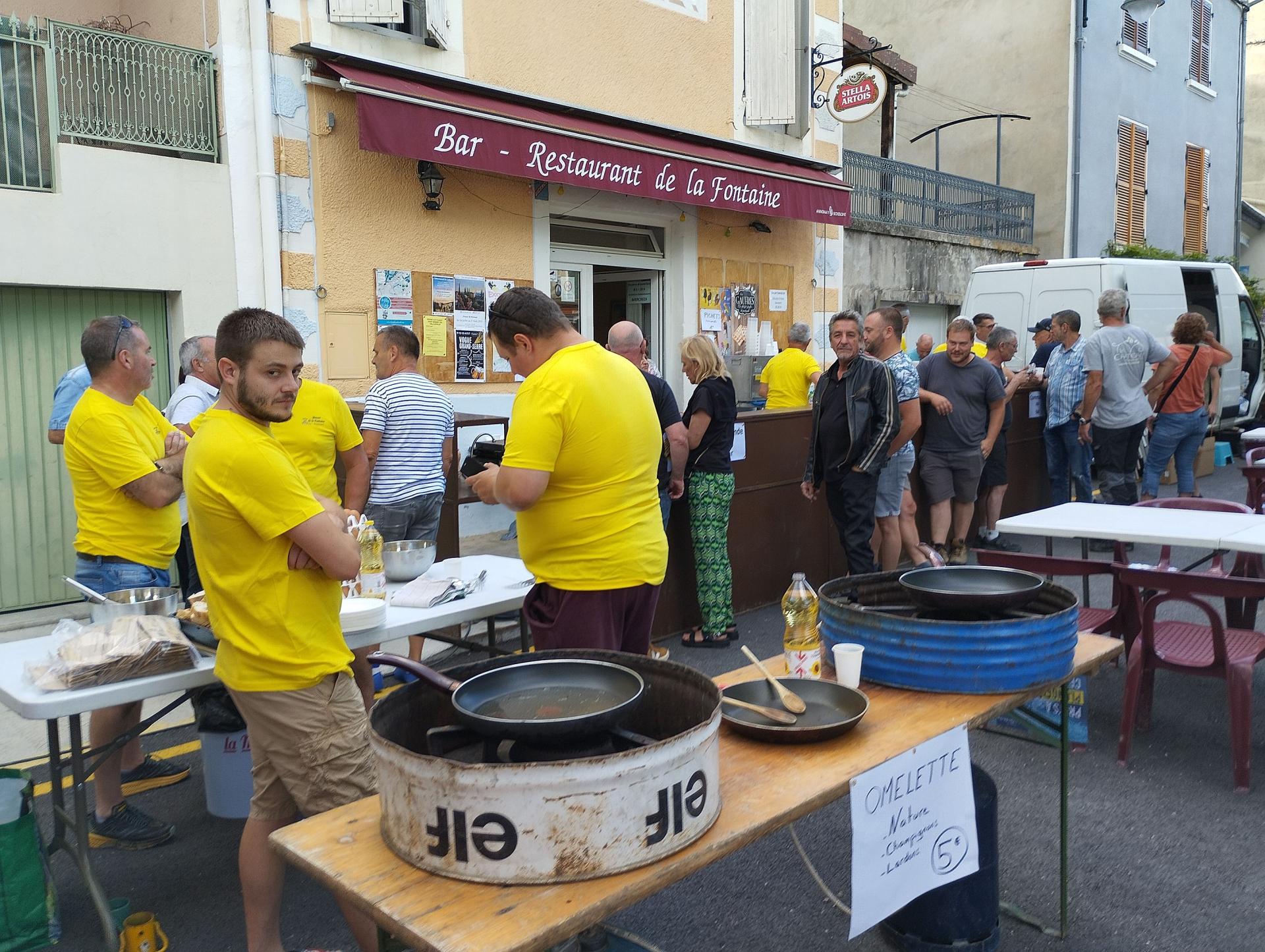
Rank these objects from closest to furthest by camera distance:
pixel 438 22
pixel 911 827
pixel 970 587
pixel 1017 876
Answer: pixel 911 827, pixel 970 587, pixel 1017 876, pixel 438 22

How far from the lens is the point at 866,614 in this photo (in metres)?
2.58

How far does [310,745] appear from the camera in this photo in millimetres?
2625

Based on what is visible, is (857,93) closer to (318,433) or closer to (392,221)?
(392,221)

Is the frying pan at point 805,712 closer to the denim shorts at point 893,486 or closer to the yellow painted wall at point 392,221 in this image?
the denim shorts at point 893,486

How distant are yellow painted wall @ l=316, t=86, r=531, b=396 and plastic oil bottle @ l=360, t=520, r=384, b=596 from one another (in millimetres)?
4256

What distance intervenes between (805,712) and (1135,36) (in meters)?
20.5

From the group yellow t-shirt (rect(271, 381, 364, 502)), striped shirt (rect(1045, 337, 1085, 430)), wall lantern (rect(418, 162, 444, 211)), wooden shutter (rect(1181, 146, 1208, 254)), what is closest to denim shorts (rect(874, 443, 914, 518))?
striped shirt (rect(1045, 337, 1085, 430))

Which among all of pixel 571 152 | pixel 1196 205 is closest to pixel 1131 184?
pixel 1196 205

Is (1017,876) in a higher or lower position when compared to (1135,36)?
lower

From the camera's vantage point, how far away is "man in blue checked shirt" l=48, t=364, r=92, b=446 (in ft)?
17.8

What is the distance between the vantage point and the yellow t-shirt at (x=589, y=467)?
3066mm

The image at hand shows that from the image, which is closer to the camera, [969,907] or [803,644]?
[803,644]

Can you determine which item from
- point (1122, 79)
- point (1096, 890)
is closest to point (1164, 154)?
point (1122, 79)

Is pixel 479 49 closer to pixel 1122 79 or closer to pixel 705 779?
pixel 705 779
